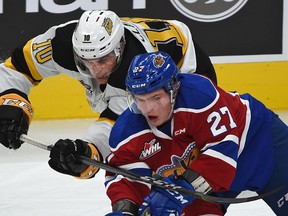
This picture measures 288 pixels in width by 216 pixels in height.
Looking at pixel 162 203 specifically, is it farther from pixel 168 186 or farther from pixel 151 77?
pixel 151 77

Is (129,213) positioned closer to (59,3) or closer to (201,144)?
(201,144)

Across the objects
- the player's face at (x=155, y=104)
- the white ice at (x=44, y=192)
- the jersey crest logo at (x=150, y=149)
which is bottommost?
the white ice at (x=44, y=192)

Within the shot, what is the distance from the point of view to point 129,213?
309 cm

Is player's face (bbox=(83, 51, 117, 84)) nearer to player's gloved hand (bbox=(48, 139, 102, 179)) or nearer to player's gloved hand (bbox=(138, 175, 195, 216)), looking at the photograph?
player's gloved hand (bbox=(48, 139, 102, 179))

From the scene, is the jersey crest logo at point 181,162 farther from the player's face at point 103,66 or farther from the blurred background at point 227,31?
the blurred background at point 227,31

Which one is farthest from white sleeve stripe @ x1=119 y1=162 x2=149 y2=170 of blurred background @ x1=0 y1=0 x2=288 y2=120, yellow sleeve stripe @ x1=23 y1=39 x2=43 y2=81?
blurred background @ x1=0 y1=0 x2=288 y2=120

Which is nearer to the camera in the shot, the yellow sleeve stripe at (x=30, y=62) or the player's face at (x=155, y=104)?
the player's face at (x=155, y=104)

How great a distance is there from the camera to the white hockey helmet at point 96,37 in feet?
12.1

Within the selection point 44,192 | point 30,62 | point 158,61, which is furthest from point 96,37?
point 44,192

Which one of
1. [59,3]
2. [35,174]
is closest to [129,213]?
[35,174]

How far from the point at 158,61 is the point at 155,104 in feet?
0.48

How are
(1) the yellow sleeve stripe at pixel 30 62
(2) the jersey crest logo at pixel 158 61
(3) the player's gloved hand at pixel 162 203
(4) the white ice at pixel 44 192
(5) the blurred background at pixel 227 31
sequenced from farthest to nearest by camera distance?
(5) the blurred background at pixel 227 31
(4) the white ice at pixel 44 192
(1) the yellow sleeve stripe at pixel 30 62
(2) the jersey crest logo at pixel 158 61
(3) the player's gloved hand at pixel 162 203

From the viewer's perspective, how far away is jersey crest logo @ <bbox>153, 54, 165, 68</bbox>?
307cm

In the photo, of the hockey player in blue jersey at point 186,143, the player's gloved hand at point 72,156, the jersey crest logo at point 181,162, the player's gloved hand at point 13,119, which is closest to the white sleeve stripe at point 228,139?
the hockey player in blue jersey at point 186,143
